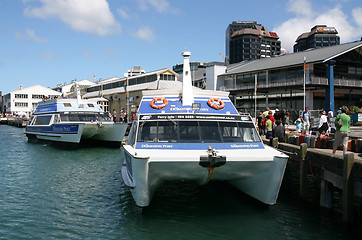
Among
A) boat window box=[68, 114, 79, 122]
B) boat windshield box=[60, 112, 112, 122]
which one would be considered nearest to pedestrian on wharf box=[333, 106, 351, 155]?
boat windshield box=[60, 112, 112, 122]

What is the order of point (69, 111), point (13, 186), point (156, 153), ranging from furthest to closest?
point (69, 111)
point (13, 186)
point (156, 153)

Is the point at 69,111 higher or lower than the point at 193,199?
higher

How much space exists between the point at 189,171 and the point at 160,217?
1604 millimetres

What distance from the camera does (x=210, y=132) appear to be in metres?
9.66

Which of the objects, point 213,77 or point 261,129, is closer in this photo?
point 261,129

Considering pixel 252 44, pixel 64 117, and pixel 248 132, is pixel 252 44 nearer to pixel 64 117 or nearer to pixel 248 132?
pixel 64 117

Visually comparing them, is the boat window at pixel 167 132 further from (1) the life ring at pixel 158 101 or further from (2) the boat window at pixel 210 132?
(1) the life ring at pixel 158 101

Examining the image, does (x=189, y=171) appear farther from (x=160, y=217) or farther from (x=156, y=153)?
(x=160, y=217)

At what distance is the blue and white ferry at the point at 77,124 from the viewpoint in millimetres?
24406

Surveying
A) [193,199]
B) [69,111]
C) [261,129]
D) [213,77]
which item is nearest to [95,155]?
[69,111]

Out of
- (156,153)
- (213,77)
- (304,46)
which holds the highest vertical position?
(304,46)

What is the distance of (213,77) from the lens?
182 feet

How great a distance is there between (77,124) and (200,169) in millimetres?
17561

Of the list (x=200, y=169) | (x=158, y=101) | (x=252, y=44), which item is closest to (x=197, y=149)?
(x=200, y=169)
